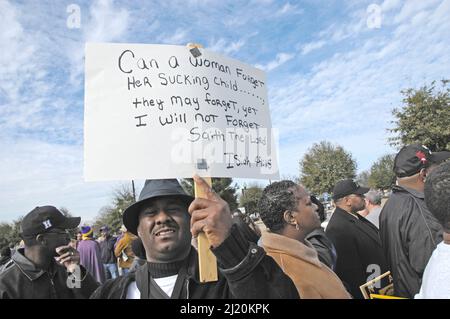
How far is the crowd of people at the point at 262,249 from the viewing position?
5.38 ft

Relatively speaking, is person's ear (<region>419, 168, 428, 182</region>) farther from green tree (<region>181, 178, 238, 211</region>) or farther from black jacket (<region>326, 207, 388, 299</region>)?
green tree (<region>181, 178, 238, 211</region>)

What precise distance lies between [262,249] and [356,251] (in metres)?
2.14

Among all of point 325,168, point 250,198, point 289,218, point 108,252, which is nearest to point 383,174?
point 325,168

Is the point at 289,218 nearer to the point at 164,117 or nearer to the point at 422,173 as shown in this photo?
the point at 164,117

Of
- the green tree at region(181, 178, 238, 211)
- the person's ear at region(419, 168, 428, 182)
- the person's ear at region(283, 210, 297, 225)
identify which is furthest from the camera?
the green tree at region(181, 178, 238, 211)

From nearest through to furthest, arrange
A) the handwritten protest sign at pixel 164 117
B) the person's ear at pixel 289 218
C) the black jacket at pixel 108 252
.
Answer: the handwritten protest sign at pixel 164 117 → the person's ear at pixel 289 218 → the black jacket at pixel 108 252

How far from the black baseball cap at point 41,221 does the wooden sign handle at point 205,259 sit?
141 centimetres

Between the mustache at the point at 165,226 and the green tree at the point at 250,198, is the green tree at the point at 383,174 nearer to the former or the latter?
the green tree at the point at 250,198

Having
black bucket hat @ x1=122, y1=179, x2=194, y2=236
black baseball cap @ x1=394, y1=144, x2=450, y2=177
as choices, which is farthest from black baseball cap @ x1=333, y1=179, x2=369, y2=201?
black bucket hat @ x1=122, y1=179, x2=194, y2=236

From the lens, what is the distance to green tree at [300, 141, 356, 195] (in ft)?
163

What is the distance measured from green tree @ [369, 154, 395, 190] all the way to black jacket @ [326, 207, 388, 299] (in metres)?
42.6

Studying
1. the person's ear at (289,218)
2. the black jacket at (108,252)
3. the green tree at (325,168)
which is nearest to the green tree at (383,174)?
the green tree at (325,168)

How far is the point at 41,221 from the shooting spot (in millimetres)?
2459

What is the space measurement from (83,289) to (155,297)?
0.59m
